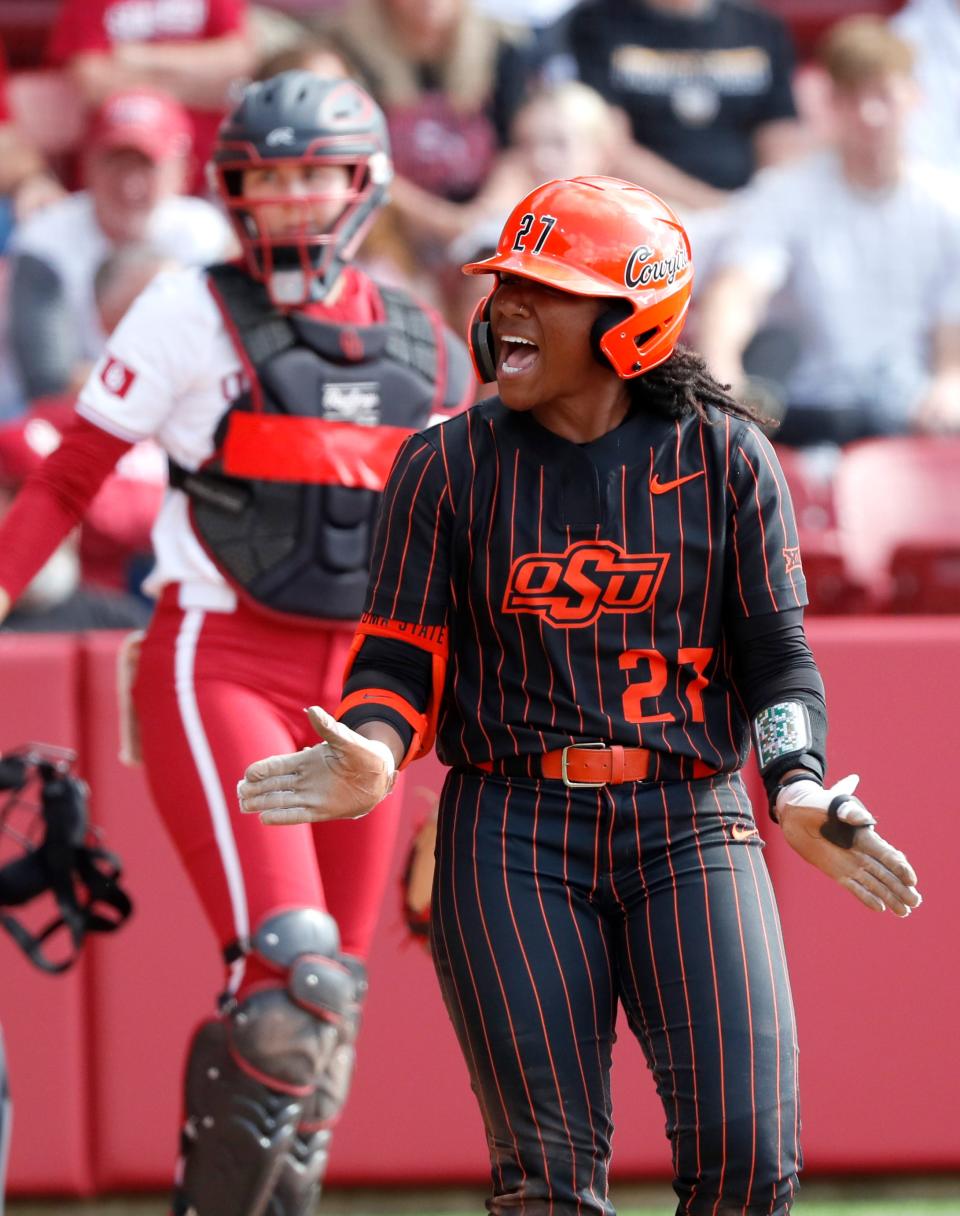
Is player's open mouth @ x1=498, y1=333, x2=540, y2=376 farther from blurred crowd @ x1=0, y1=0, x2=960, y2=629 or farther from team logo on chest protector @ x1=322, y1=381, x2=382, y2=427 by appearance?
blurred crowd @ x1=0, y1=0, x2=960, y2=629

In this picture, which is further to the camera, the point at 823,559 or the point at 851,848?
the point at 823,559

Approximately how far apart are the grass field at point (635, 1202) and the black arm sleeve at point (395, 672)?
2297 mm

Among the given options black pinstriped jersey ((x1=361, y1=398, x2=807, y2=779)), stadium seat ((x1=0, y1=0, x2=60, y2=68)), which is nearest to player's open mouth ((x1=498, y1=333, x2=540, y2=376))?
black pinstriped jersey ((x1=361, y1=398, x2=807, y2=779))

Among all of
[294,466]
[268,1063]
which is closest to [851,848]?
[268,1063]

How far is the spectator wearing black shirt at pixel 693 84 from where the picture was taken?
768cm

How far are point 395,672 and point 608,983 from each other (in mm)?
578

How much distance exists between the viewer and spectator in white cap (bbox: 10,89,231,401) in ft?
21.8

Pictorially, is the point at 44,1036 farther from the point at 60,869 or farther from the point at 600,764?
the point at 600,764

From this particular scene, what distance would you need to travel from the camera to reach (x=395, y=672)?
3.09 meters

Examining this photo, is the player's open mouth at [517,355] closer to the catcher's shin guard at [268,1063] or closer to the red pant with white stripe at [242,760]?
the red pant with white stripe at [242,760]

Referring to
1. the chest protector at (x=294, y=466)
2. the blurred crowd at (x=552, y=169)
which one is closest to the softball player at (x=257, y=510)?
the chest protector at (x=294, y=466)

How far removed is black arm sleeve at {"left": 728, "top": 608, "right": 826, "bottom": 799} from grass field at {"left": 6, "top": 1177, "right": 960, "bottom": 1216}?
2257 mm

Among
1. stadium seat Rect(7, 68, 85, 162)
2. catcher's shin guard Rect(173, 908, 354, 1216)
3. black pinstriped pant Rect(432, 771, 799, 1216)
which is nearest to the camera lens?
black pinstriped pant Rect(432, 771, 799, 1216)

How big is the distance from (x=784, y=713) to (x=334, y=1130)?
94.5 inches
